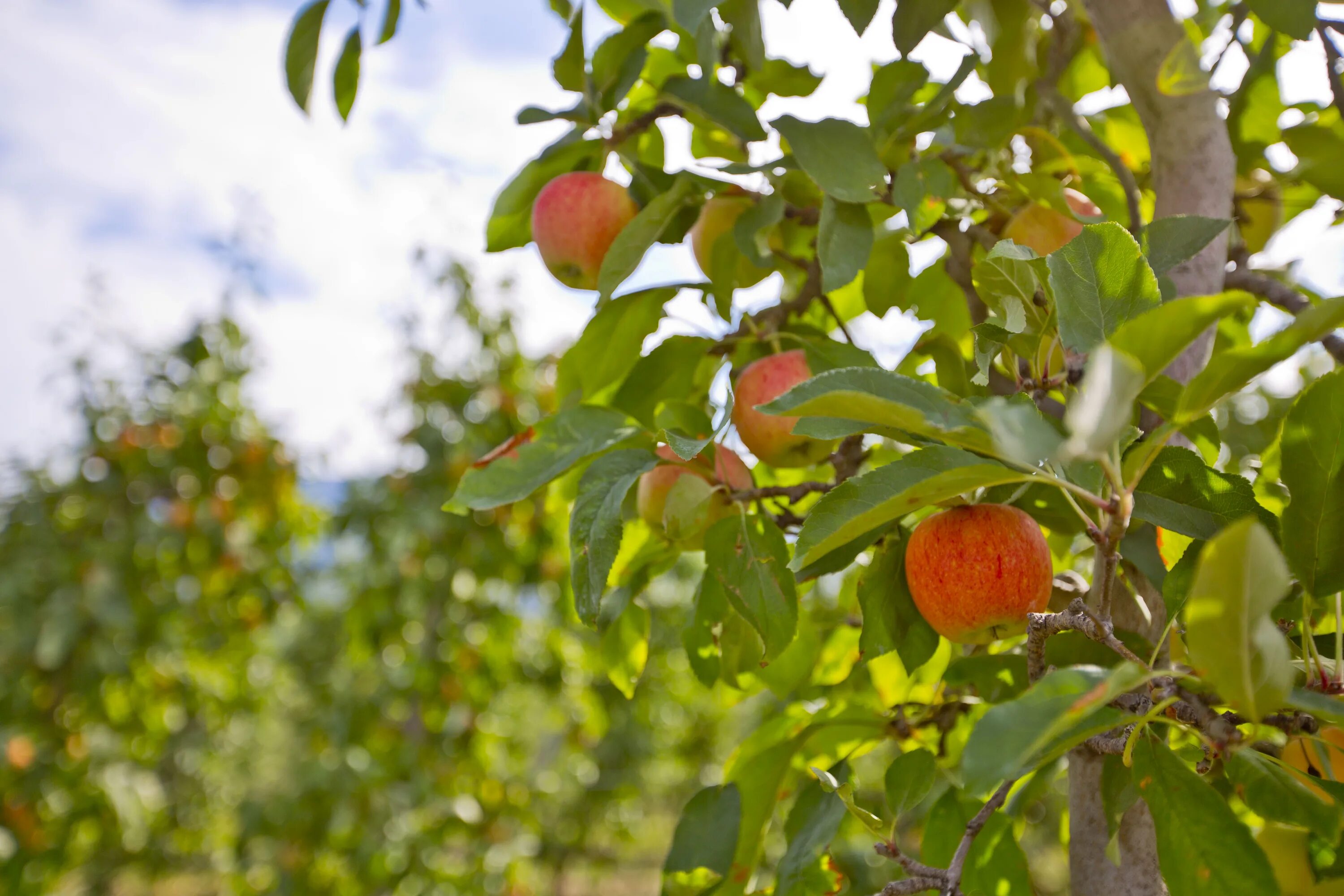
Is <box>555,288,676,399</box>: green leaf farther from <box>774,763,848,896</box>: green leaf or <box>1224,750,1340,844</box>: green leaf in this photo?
<box>1224,750,1340,844</box>: green leaf

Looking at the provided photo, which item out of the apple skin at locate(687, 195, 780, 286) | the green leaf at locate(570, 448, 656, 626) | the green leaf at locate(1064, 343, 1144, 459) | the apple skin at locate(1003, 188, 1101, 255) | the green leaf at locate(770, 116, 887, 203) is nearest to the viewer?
the green leaf at locate(1064, 343, 1144, 459)

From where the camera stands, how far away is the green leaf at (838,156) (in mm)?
742

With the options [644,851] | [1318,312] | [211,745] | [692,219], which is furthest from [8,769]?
[644,851]

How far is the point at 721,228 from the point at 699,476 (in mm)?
312

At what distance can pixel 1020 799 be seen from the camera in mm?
874

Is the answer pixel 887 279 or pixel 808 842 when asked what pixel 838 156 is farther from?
pixel 808 842

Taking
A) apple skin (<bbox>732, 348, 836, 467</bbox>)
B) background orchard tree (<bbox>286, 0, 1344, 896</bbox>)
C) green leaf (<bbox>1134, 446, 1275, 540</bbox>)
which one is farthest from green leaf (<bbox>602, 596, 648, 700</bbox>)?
green leaf (<bbox>1134, 446, 1275, 540</bbox>)

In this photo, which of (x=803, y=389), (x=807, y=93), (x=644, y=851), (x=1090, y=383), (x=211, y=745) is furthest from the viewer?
(x=644, y=851)

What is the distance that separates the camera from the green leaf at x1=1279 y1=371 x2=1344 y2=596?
A: 52 centimetres

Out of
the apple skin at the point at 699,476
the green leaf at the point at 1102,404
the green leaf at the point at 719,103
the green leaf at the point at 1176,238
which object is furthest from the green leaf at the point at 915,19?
the green leaf at the point at 1102,404

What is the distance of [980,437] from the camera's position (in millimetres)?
433

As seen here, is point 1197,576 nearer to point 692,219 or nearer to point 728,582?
point 728,582

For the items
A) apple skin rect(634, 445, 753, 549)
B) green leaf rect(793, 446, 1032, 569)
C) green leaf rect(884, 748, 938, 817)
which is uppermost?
green leaf rect(793, 446, 1032, 569)

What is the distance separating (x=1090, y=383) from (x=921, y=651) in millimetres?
452
